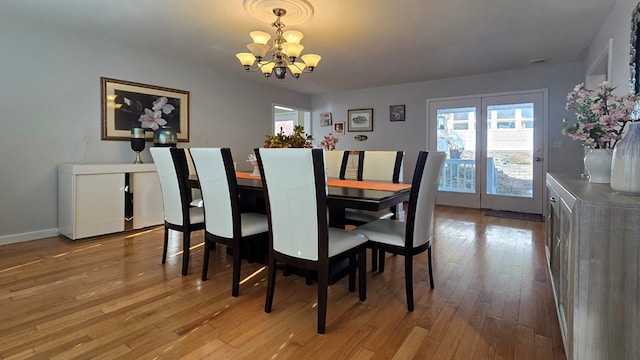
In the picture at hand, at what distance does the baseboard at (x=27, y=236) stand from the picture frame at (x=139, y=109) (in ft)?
3.92

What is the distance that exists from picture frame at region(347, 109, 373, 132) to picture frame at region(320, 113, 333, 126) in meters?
0.47

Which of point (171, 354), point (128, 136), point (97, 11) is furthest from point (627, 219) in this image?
point (128, 136)

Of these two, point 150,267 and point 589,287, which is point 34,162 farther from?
point 589,287

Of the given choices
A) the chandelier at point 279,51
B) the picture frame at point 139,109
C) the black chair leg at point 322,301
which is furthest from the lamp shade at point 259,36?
the picture frame at point 139,109

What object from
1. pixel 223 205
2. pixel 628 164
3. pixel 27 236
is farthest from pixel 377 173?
pixel 27 236

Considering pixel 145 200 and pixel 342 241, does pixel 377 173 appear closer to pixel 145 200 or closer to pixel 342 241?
pixel 342 241

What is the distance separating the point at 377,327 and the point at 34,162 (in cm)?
386

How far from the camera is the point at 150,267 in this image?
2.68 metres

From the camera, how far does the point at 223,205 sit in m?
2.20

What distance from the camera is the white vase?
1708 millimetres

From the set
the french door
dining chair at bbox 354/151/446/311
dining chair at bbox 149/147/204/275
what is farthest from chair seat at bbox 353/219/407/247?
the french door

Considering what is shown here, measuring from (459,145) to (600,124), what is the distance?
4.16 meters

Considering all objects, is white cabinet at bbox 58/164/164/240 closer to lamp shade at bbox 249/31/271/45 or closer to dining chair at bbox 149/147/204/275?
dining chair at bbox 149/147/204/275

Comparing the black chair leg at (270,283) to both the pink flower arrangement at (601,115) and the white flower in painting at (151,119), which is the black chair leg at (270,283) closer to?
the pink flower arrangement at (601,115)
